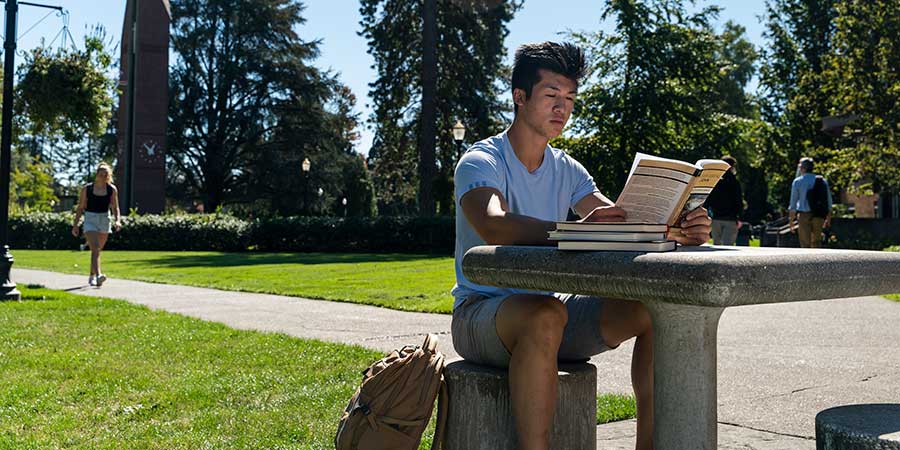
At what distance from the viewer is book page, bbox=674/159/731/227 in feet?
9.21

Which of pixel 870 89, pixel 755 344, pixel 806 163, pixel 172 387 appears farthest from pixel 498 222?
pixel 870 89

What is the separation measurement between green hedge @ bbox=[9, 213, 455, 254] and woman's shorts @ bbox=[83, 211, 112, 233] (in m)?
14.3

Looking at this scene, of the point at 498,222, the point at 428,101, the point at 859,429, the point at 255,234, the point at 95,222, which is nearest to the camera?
the point at 859,429

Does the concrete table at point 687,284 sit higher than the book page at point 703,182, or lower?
lower

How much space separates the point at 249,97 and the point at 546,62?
47077 millimetres

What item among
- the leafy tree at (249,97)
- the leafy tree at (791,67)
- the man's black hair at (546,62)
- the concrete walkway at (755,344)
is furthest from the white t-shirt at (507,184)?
the leafy tree at (249,97)

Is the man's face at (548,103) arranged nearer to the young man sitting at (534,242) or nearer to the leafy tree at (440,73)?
the young man sitting at (534,242)

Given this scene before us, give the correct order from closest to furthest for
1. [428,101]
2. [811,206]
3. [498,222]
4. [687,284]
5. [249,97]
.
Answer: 1. [687,284]
2. [498,222]
3. [811,206]
4. [428,101]
5. [249,97]

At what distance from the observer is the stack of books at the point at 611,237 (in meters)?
2.50

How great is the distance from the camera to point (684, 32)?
33.4m

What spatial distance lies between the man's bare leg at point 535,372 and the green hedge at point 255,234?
2388 cm

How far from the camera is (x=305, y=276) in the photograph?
51.4 feet

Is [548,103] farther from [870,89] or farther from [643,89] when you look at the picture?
[643,89]

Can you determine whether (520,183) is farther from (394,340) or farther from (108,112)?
(108,112)
